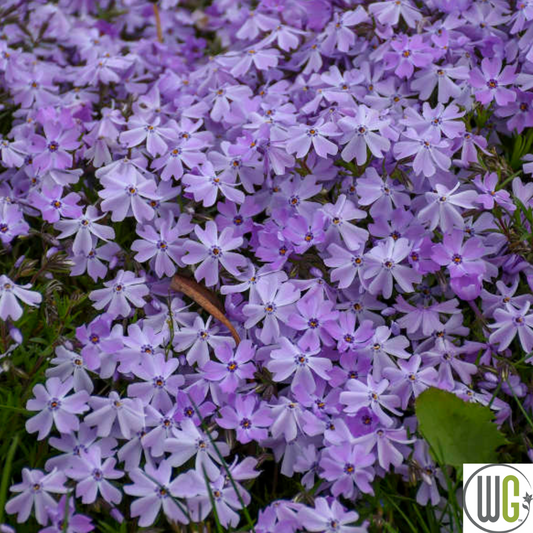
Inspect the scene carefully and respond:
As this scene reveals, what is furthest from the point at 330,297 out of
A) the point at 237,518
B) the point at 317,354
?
the point at 237,518

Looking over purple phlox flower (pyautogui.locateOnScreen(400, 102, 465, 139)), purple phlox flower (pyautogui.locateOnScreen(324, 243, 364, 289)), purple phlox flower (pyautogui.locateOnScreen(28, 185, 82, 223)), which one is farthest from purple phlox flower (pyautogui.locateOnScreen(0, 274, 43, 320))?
purple phlox flower (pyautogui.locateOnScreen(400, 102, 465, 139))

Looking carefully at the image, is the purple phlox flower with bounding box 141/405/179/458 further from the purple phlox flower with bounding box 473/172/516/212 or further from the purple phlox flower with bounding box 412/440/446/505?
the purple phlox flower with bounding box 473/172/516/212

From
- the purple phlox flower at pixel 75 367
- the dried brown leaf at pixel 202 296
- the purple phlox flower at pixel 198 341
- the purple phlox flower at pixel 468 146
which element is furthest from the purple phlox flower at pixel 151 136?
the purple phlox flower at pixel 468 146

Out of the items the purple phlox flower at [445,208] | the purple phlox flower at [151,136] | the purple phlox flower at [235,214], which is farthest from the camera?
the purple phlox flower at [151,136]

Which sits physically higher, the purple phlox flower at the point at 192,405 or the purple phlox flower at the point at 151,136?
the purple phlox flower at the point at 151,136

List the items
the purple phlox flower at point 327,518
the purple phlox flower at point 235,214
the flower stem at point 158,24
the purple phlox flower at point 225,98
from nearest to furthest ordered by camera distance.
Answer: the purple phlox flower at point 327,518
the purple phlox flower at point 235,214
the purple phlox flower at point 225,98
the flower stem at point 158,24

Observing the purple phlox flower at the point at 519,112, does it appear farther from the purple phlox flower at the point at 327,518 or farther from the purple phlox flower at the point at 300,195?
the purple phlox flower at the point at 327,518
